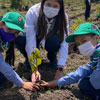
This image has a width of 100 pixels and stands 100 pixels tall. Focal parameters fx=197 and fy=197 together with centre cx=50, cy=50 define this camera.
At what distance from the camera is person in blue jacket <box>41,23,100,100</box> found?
1688 mm

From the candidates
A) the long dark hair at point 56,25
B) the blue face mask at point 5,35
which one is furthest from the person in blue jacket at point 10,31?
the long dark hair at point 56,25

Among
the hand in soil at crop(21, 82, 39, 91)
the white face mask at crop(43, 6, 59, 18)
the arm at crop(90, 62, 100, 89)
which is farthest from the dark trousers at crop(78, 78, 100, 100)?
the white face mask at crop(43, 6, 59, 18)

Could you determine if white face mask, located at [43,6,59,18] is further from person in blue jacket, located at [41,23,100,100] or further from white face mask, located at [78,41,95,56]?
white face mask, located at [78,41,95,56]

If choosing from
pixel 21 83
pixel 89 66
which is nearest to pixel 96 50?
pixel 89 66

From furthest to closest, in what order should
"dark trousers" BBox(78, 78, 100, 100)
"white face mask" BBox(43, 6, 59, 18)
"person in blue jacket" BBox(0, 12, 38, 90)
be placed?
"white face mask" BBox(43, 6, 59, 18), "dark trousers" BBox(78, 78, 100, 100), "person in blue jacket" BBox(0, 12, 38, 90)

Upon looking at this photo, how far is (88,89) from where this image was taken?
1915 millimetres

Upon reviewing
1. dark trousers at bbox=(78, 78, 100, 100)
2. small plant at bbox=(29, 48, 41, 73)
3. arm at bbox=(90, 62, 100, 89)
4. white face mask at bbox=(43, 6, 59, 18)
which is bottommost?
Answer: dark trousers at bbox=(78, 78, 100, 100)

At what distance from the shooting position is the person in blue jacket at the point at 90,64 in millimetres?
1688

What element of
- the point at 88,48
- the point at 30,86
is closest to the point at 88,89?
the point at 88,48

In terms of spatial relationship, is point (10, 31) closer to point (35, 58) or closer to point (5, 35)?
point (5, 35)

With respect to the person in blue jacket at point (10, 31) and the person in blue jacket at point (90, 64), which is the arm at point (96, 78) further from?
the person in blue jacket at point (10, 31)

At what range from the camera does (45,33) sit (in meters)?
2.33

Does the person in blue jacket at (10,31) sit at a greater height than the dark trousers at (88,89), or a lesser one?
greater

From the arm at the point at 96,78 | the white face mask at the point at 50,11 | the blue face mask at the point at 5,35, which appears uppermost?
the white face mask at the point at 50,11
